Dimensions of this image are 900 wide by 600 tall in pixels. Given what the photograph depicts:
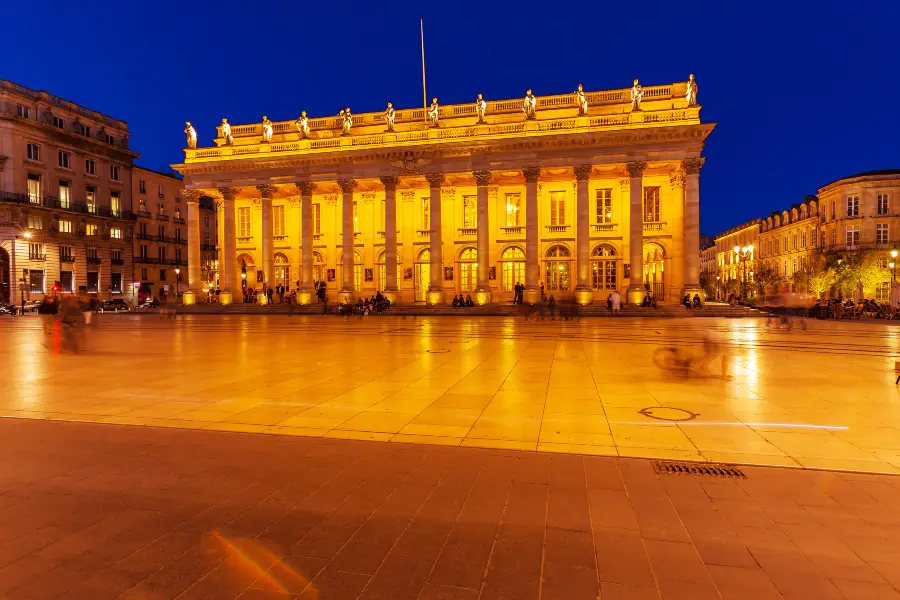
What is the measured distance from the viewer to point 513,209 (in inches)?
1746

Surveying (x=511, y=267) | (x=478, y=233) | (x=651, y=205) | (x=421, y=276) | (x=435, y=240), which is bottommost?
(x=421, y=276)

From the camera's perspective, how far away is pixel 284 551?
3770 mm

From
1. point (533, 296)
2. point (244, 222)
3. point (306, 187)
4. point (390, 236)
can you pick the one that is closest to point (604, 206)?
point (533, 296)

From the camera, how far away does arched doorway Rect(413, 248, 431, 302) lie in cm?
4656

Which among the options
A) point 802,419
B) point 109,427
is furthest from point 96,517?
point 802,419

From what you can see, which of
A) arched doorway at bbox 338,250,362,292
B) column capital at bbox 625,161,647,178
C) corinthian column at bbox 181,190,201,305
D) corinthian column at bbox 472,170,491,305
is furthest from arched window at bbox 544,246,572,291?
corinthian column at bbox 181,190,201,305

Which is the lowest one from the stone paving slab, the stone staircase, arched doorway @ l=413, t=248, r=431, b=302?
the stone paving slab

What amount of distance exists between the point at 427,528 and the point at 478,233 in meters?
37.3

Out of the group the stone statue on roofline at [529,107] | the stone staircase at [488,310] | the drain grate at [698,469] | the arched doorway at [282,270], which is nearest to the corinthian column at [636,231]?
the stone staircase at [488,310]

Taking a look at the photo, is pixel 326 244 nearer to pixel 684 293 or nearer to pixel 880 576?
pixel 684 293

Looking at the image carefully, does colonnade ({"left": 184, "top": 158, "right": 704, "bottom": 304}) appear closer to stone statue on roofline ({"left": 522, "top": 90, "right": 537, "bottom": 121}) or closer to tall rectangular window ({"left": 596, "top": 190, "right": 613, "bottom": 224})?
tall rectangular window ({"left": 596, "top": 190, "right": 613, "bottom": 224})

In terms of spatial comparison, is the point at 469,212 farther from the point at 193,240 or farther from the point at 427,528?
the point at 427,528

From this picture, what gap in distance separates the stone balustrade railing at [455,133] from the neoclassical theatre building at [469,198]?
105 millimetres

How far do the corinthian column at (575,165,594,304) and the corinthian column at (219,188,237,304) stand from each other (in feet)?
96.8
